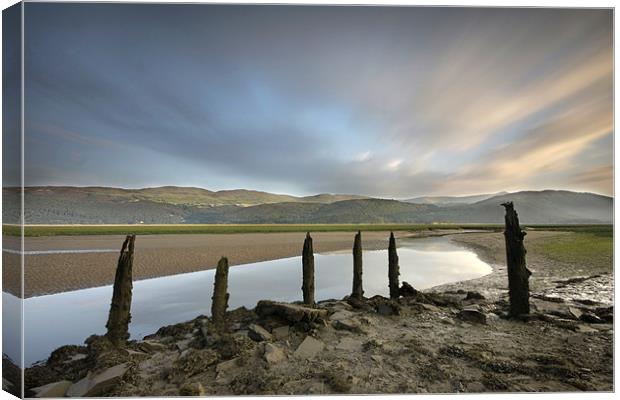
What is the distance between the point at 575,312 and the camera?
17.6 feet

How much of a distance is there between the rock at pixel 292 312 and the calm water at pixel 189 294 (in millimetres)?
3272

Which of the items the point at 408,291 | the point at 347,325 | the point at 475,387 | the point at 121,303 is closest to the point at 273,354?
the point at 347,325

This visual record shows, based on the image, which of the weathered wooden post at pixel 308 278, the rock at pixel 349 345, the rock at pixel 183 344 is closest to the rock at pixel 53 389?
the rock at pixel 183 344

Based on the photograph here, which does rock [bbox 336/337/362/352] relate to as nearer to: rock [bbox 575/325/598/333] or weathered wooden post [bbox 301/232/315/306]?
weathered wooden post [bbox 301/232/315/306]

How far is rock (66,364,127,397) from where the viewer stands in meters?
3.78

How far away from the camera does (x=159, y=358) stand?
443 centimetres

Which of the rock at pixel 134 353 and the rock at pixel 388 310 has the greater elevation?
the rock at pixel 388 310

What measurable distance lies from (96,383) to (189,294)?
6.64 metres

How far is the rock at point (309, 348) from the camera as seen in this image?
167 inches

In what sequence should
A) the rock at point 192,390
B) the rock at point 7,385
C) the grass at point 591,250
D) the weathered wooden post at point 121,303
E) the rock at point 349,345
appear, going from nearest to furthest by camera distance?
the rock at point 192,390
the rock at point 7,385
the rock at point 349,345
the grass at point 591,250
the weathered wooden post at point 121,303

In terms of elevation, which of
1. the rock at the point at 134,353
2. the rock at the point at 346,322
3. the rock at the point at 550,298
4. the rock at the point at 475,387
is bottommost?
the rock at the point at 475,387

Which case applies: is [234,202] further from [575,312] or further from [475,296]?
[575,312]

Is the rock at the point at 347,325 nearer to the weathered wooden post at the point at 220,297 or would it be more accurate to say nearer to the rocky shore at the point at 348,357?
the rocky shore at the point at 348,357

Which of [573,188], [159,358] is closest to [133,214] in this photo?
[159,358]
